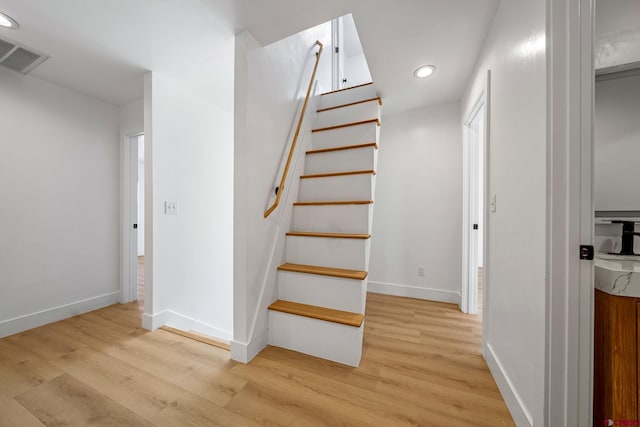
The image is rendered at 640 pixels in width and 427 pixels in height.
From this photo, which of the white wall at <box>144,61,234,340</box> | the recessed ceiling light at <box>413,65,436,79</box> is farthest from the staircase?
the white wall at <box>144,61,234,340</box>

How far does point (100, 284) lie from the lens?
2574 mm

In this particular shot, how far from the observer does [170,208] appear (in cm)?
226

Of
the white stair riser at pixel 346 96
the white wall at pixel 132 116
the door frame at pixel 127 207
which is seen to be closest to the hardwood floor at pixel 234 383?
the door frame at pixel 127 207

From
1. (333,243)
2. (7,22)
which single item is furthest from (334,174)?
(7,22)

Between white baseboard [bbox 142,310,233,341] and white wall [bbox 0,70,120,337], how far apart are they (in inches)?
41.5

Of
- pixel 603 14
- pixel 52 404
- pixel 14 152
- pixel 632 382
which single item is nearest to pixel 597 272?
pixel 632 382

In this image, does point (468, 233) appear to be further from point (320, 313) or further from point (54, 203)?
point (54, 203)

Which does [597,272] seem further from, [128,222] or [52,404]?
[128,222]

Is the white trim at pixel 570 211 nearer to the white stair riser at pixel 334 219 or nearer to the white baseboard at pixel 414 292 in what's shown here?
the white stair riser at pixel 334 219

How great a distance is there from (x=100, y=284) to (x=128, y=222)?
74 centimetres

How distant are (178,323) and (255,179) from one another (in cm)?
175

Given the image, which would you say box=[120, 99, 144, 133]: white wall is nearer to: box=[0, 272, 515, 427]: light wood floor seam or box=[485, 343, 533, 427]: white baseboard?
box=[0, 272, 515, 427]: light wood floor seam

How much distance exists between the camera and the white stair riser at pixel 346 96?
2568mm

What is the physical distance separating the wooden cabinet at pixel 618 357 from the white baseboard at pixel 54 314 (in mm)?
3950
